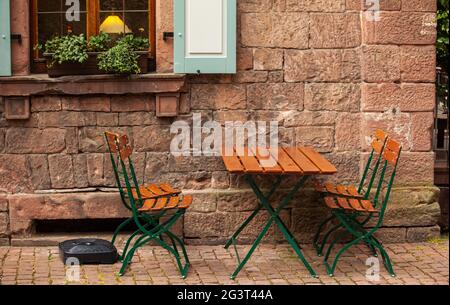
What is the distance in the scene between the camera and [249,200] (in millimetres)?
7277

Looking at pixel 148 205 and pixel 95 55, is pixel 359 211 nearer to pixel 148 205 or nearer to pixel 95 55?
pixel 148 205

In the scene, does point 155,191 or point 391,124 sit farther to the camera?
point 391,124

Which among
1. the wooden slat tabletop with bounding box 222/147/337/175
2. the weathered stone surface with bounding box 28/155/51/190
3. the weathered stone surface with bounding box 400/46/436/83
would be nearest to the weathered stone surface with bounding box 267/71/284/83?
the wooden slat tabletop with bounding box 222/147/337/175

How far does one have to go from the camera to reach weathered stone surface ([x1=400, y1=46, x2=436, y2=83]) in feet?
23.8

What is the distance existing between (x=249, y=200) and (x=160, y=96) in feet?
3.86

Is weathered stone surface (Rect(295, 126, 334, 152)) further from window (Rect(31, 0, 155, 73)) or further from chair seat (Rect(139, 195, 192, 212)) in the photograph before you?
window (Rect(31, 0, 155, 73))

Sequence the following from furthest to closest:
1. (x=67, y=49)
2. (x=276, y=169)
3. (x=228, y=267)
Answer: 1. (x=67, y=49)
2. (x=228, y=267)
3. (x=276, y=169)

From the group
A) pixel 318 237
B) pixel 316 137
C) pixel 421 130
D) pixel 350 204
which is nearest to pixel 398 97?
pixel 421 130

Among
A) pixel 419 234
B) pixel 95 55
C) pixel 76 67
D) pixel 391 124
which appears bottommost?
pixel 419 234

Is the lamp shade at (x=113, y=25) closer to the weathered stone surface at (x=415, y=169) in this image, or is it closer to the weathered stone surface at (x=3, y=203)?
the weathered stone surface at (x=3, y=203)

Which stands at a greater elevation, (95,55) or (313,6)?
(313,6)

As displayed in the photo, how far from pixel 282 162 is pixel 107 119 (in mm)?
1657

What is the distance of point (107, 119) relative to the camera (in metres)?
7.18

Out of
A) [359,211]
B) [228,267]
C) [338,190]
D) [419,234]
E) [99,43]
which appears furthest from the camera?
[419,234]
